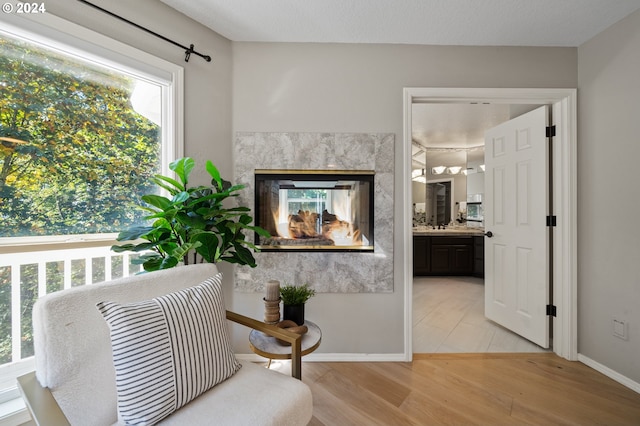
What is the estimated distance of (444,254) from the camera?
4555mm

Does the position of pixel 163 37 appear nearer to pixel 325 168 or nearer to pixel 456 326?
pixel 325 168

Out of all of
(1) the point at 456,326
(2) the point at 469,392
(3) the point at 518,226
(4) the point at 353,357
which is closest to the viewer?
(2) the point at 469,392

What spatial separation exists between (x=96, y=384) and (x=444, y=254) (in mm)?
4724

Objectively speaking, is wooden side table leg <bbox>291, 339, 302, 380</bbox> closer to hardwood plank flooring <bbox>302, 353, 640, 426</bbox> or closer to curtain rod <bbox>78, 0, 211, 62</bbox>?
hardwood plank flooring <bbox>302, 353, 640, 426</bbox>

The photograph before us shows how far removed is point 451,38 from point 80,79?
2.51 meters

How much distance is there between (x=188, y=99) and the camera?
74.0 inches

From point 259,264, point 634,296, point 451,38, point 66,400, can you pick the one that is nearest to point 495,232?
point 634,296

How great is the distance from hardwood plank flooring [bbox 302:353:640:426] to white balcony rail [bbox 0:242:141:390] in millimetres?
1565

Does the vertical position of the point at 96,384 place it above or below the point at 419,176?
below

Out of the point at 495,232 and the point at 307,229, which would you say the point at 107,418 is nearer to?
the point at 307,229

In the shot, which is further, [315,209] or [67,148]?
[315,209]

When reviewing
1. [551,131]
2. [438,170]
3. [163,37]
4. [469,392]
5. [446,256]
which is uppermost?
[163,37]

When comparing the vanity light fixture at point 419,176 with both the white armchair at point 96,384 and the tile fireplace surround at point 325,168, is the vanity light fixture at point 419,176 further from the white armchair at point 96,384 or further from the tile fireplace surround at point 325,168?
the white armchair at point 96,384

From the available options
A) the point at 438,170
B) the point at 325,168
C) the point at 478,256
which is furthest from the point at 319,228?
the point at 438,170
